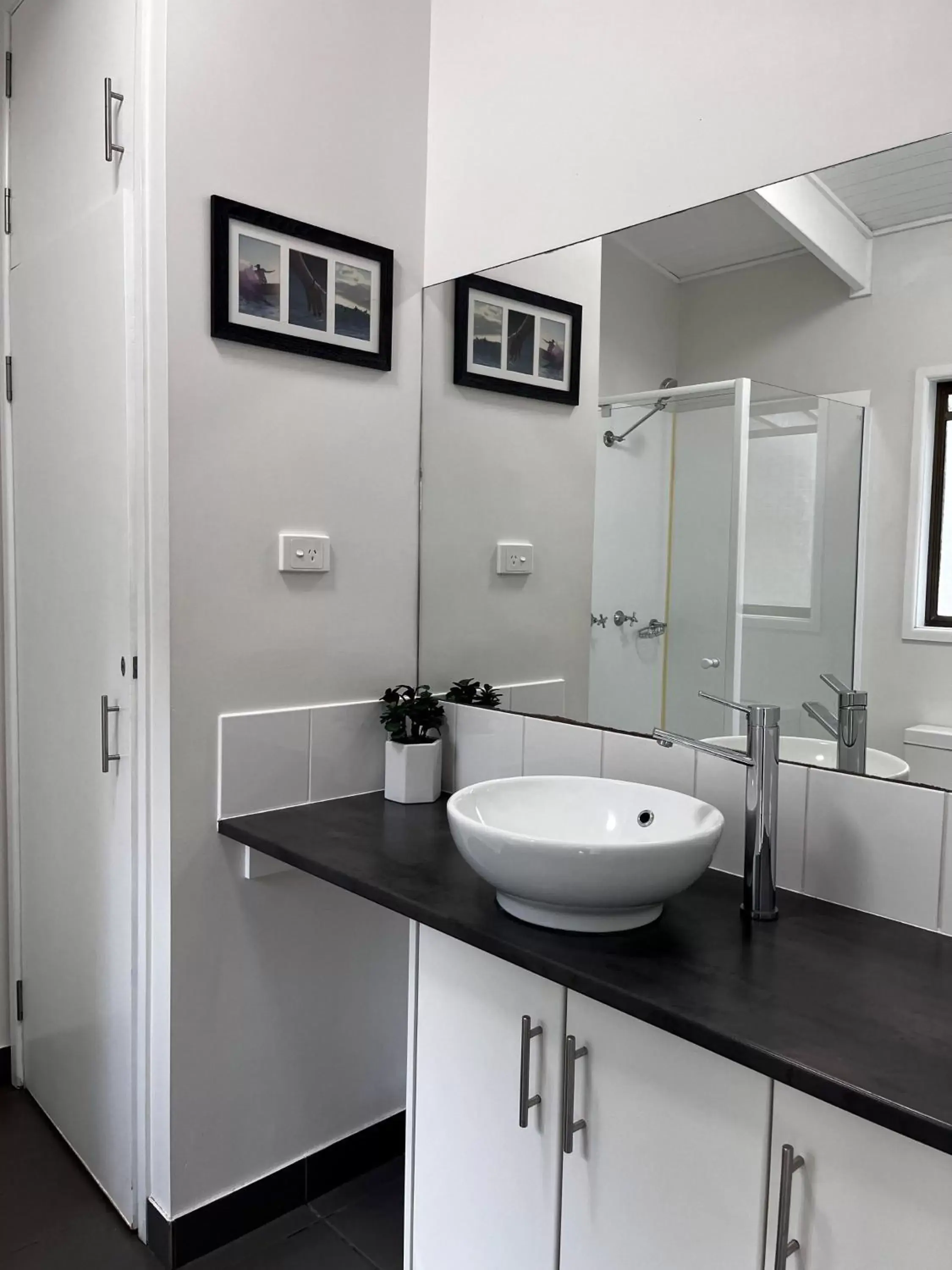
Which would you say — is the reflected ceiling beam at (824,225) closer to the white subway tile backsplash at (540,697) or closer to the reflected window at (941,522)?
the reflected window at (941,522)

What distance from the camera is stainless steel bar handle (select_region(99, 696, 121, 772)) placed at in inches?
73.7

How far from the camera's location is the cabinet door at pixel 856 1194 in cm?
94

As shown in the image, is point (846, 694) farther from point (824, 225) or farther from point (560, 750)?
point (824, 225)

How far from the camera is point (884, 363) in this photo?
139 centimetres

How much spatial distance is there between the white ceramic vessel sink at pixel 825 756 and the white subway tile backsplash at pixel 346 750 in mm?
772

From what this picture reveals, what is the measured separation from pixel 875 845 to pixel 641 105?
4.24 ft

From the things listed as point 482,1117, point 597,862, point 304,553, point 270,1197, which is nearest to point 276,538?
point 304,553

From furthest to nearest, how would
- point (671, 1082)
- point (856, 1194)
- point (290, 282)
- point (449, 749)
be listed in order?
1. point (449, 749)
2. point (290, 282)
3. point (671, 1082)
4. point (856, 1194)

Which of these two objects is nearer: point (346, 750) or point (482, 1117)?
point (482, 1117)

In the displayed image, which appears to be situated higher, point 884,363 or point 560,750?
point 884,363

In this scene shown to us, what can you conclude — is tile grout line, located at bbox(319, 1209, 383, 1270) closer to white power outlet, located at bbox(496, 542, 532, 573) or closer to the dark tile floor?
the dark tile floor

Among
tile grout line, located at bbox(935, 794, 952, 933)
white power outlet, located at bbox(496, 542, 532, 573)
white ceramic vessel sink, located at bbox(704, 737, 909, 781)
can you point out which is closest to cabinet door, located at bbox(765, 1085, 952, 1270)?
tile grout line, located at bbox(935, 794, 952, 933)

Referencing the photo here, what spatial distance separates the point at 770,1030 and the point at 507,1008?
0.44 m

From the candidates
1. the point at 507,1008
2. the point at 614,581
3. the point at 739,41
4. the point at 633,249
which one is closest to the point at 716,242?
the point at 633,249
